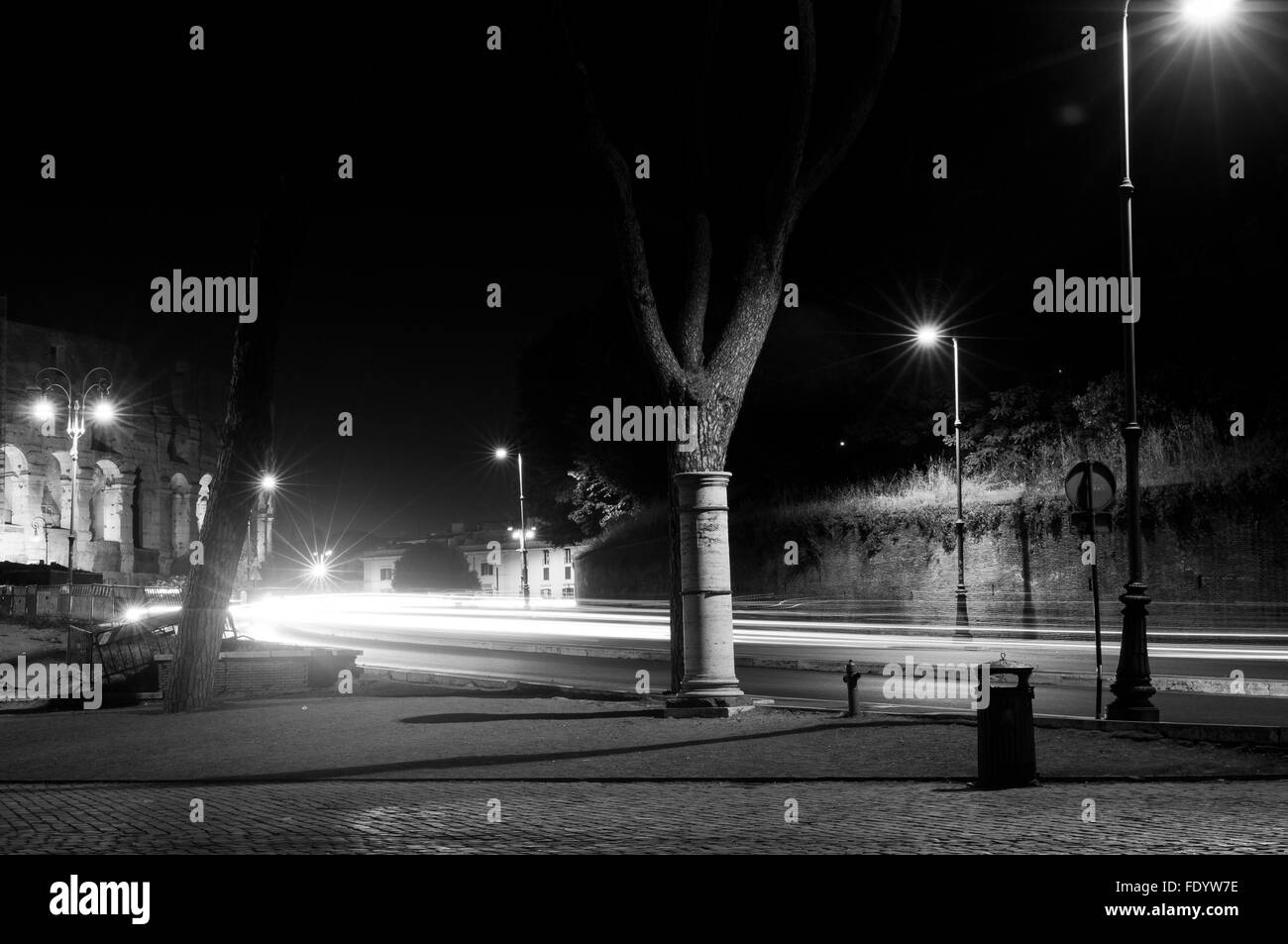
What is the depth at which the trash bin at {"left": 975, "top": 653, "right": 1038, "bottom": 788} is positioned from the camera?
371 inches

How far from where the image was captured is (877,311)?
1921 inches

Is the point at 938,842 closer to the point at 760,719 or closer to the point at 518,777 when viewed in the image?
the point at 518,777

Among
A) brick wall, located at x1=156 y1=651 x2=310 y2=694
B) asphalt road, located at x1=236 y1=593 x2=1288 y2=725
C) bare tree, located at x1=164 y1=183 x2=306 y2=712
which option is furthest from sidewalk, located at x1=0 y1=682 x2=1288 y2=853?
asphalt road, located at x1=236 y1=593 x2=1288 y2=725

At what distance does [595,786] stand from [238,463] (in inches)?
344

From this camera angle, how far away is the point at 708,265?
15531 mm

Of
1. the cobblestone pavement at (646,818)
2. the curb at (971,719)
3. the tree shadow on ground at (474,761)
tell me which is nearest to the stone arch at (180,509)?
the curb at (971,719)

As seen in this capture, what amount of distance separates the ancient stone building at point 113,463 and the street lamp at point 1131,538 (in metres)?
55.0

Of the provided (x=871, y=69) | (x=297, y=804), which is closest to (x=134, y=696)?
(x=297, y=804)

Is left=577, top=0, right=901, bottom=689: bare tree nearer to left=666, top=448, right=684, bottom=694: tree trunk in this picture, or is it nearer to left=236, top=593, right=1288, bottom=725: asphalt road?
left=666, top=448, right=684, bottom=694: tree trunk

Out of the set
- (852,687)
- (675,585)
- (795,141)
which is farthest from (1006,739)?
(795,141)

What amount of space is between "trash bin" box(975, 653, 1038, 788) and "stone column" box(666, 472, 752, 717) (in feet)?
17.8

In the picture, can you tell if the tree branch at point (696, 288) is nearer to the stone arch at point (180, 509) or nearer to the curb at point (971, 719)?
the curb at point (971, 719)

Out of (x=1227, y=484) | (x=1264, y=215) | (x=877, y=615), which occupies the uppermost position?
(x=1264, y=215)

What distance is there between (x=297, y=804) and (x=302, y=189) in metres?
10.3
